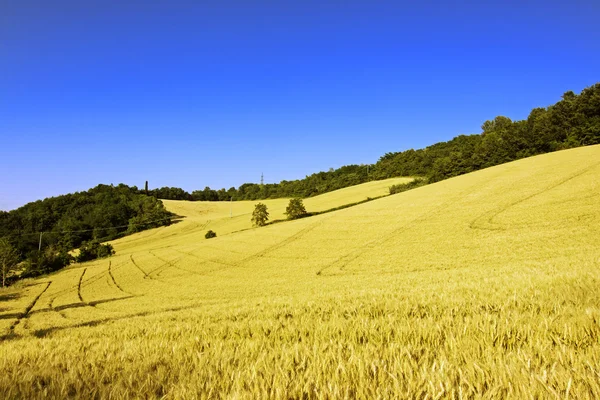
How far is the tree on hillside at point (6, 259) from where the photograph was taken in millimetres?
58250

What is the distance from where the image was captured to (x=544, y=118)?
257ft

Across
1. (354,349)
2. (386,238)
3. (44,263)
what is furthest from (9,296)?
(354,349)

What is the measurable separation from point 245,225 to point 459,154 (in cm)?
5522

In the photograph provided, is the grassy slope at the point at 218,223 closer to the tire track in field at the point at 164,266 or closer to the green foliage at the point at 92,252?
the green foliage at the point at 92,252

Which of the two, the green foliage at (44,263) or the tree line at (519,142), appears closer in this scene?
the green foliage at (44,263)

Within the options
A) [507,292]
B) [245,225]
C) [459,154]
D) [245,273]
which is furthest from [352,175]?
[507,292]

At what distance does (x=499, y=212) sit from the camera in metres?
39.2

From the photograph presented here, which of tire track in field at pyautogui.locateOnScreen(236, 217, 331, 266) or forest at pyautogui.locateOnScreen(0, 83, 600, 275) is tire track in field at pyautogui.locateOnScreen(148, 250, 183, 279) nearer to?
tire track in field at pyautogui.locateOnScreen(236, 217, 331, 266)

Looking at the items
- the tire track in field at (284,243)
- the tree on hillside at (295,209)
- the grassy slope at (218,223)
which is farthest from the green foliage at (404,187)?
the tire track in field at (284,243)

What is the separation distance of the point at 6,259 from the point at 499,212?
258ft

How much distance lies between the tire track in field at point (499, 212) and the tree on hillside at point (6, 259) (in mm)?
74239

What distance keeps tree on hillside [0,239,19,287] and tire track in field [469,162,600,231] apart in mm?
74239

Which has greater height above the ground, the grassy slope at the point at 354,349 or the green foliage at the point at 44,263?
the grassy slope at the point at 354,349

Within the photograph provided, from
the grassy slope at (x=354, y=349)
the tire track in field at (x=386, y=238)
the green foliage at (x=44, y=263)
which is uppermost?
the grassy slope at (x=354, y=349)
